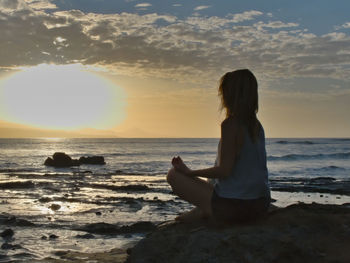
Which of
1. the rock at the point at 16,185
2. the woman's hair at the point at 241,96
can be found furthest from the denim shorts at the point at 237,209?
the rock at the point at 16,185

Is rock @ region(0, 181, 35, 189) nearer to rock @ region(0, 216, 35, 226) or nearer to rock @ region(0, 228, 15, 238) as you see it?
rock @ region(0, 216, 35, 226)

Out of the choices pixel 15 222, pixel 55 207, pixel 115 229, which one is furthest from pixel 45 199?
pixel 115 229

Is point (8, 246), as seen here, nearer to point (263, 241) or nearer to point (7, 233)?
point (7, 233)

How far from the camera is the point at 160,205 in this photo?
46.7 feet

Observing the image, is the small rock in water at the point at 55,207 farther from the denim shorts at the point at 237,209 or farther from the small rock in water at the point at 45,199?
the denim shorts at the point at 237,209

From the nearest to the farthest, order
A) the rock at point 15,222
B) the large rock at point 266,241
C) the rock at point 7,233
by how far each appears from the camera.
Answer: the large rock at point 266,241, the rock at point 7,233, the rock at point 15,222

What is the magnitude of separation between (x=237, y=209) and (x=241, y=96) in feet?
4.90

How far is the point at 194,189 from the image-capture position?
5.46m

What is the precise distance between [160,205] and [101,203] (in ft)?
7.28

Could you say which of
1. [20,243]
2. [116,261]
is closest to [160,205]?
[20,243]

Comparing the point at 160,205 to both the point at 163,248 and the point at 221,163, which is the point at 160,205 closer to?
the point at 163,248

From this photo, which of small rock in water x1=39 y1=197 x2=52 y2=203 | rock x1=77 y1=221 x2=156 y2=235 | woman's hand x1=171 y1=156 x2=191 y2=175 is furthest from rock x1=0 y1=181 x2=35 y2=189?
woman's hand x1=171 y1=156 x2=191 y2=175

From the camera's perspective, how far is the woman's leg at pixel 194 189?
539 cm

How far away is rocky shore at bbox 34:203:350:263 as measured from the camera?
4.85 m
